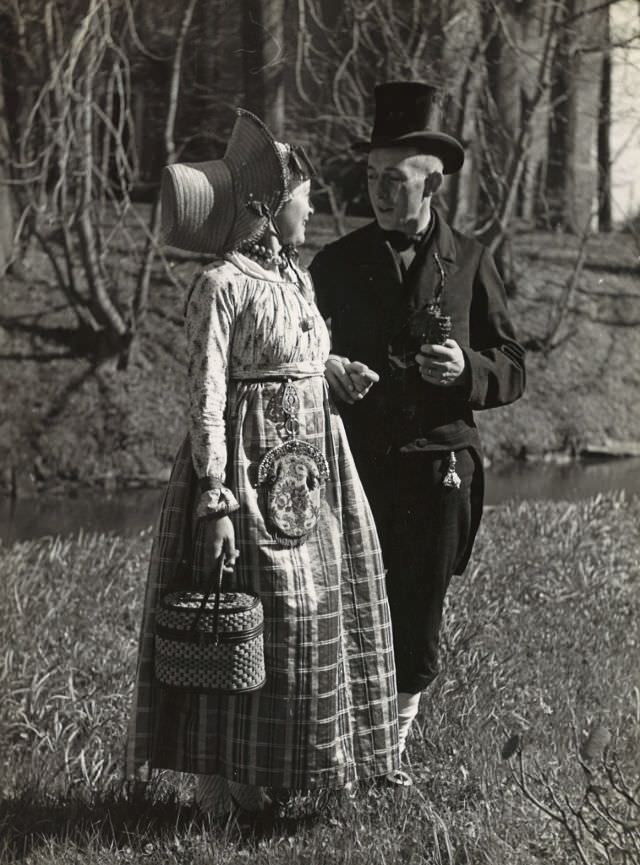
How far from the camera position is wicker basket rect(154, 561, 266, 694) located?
270cm

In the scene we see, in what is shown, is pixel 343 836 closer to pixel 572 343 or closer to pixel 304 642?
pixel 304 642

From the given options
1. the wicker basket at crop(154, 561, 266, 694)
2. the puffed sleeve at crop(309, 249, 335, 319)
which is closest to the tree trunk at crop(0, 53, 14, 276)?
the puffed sleeve at crop(309, 249, 335, 319)

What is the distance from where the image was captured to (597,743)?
223cm

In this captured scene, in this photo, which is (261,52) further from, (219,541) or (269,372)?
(219,541)

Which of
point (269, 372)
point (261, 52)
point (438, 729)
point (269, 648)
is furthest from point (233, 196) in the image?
point (438, 729)

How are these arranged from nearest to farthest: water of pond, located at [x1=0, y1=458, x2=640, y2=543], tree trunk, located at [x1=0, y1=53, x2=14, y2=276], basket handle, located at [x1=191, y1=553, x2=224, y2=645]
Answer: basket handle, located at [x1=191, y1=553, x2=224, y2=645], water of pond, located at [x1=0, y1=458, x2=640, y2=543], tree trunk, located at [x1=0, y1=53, x2=14, y2=276]

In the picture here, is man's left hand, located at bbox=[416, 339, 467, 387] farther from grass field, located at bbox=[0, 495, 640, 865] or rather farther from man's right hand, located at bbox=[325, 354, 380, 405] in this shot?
grass field, located at bbox=[0, 495, 640, 865]

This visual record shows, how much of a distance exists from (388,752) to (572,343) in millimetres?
10861

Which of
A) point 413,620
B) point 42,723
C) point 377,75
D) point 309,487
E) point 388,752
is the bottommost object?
point 42,723

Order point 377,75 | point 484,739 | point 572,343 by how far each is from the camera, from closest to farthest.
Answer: point 484,739 → point 377,75 → point 572,343

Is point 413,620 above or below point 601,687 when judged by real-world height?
above

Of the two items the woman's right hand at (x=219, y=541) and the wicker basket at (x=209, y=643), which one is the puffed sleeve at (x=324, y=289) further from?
the wicker basket at (x=209, y=643)

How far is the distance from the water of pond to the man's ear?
193 inches

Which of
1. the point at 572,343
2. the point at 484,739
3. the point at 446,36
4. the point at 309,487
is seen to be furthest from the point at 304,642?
the point at 572,343
